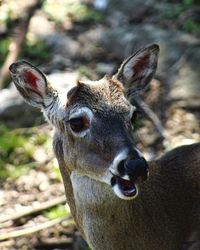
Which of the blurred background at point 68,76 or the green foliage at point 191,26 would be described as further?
the green foliage at point 191,26

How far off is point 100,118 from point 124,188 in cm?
54

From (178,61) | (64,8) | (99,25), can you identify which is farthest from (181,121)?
(64,8)

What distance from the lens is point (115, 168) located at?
4590mm

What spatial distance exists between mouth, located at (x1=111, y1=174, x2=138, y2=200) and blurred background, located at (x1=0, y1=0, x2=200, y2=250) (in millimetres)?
1960

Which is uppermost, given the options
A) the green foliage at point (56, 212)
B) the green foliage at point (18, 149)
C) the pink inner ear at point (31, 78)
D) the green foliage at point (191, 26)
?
the pink inner ear at point (31, 78)

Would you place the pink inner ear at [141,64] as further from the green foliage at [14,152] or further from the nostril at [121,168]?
the green foliage at [14,152]

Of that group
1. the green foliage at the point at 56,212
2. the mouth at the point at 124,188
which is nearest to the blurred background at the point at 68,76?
the green foliage at the point at 56,212

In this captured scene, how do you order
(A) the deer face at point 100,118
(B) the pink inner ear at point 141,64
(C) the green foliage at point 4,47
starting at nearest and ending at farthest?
(A) the deer face at point 100,118 < (B) the pink inner ear at point 141,64 < (C) the green foliage at point 4,47

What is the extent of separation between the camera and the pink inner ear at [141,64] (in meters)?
5.54

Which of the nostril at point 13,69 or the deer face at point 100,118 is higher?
the nostril at point 13,69

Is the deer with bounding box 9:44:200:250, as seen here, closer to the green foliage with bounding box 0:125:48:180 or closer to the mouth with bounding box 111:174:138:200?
the mouth with bounding box 111:174:138:200

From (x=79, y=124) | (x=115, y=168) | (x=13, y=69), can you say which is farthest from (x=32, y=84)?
(x=115, y=168)

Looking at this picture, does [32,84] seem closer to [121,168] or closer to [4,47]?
[121,168]

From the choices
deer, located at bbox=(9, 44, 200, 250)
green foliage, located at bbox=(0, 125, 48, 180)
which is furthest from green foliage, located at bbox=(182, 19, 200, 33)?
deer, located at bbox=(9, 44, 200, 250)
